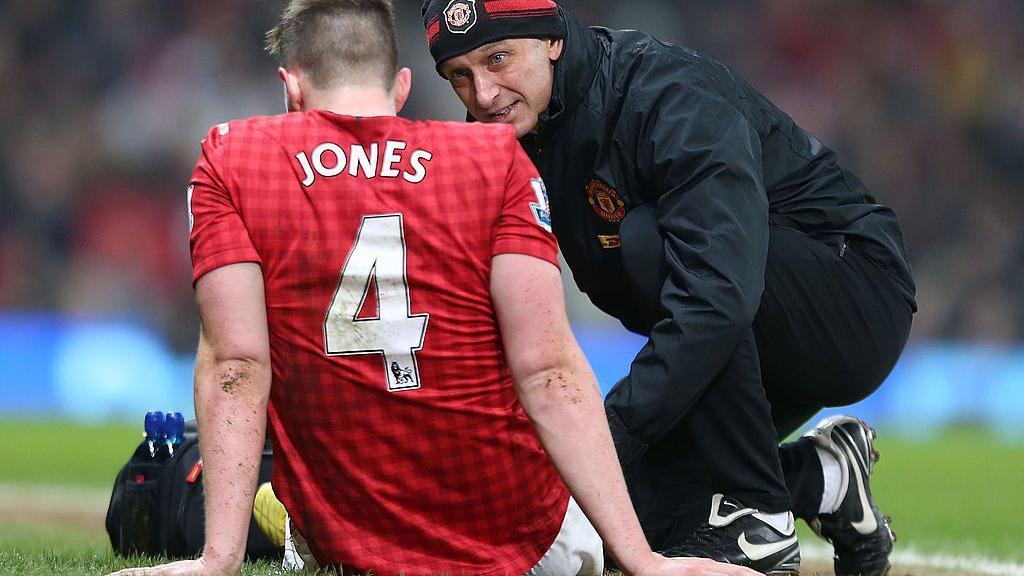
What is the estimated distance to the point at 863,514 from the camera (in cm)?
402

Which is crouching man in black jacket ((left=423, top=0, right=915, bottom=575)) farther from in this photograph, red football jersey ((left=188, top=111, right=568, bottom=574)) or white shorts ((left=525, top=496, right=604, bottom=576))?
red football jersey ((left=188, top=111, right=568, bottom=574))

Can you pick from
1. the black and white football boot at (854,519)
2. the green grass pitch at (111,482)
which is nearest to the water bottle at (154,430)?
the green grass pitch at (111,482)

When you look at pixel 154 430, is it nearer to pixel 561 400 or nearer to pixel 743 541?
pixel 561 400

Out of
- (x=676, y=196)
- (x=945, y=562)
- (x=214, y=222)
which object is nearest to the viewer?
(x=214, y=222)

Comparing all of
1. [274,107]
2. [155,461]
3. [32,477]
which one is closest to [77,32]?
[274,107]

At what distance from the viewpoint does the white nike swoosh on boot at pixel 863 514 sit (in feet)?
13.2

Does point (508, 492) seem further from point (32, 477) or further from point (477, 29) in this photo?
point (32, 477)

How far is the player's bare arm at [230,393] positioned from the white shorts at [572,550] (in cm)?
78

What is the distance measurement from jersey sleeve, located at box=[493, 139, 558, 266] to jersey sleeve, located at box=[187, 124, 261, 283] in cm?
54

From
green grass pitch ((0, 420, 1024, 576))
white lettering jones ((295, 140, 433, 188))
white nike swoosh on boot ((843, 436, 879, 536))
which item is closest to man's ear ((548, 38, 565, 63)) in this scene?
white lettering jones ((295, 140, 433, 188))

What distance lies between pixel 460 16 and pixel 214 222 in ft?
3.86

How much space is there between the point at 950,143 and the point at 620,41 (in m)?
13.2

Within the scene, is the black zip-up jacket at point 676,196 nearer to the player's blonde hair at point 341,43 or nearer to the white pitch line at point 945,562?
the player's blonde hair at point 341,43

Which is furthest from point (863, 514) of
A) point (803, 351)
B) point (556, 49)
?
point (556, 49)
